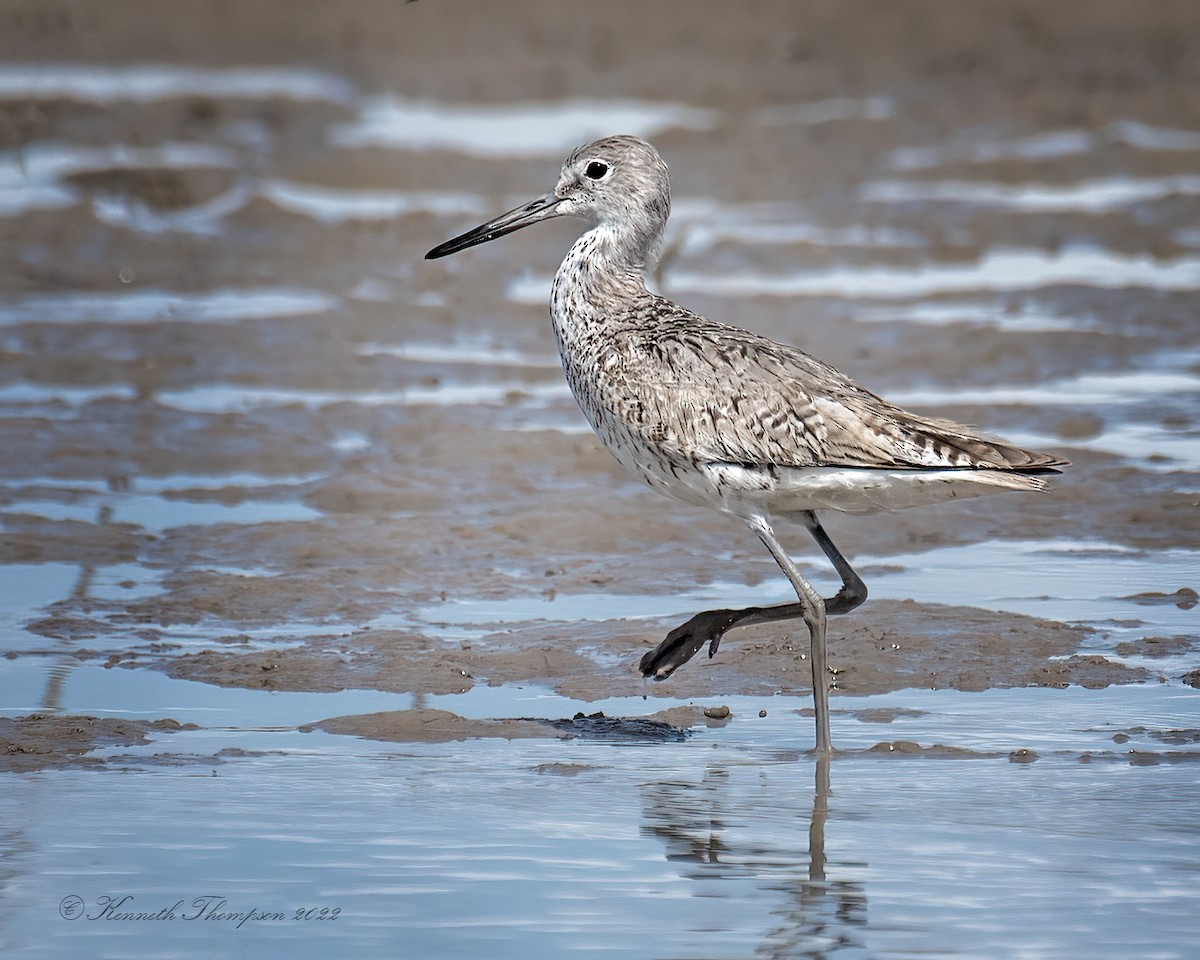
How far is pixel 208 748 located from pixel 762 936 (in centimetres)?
213

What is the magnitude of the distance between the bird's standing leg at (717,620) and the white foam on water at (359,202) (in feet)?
33.0

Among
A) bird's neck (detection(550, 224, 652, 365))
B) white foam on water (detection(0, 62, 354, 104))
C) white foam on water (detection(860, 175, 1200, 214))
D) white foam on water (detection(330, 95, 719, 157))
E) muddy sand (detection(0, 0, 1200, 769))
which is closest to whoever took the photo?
bird's neck (detection(550, 224, 652, 365))

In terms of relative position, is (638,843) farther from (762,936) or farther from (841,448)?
(841,448)

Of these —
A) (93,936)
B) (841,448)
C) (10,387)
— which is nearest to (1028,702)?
(841,448)

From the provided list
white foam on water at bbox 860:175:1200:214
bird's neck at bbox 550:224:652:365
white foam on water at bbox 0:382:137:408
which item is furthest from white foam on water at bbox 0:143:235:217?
bird's neck at bbox 550:224:652:365

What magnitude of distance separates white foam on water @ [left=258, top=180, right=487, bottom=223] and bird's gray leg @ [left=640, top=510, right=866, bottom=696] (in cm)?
1006

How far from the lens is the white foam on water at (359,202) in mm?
16172

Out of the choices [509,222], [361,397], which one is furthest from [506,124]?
[509,222]

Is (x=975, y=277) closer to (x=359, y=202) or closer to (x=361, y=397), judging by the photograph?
(x=359, y=202)

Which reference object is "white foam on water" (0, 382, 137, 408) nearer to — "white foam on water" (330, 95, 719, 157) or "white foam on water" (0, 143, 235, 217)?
"white foam on water" (0, 143, 235, 217)

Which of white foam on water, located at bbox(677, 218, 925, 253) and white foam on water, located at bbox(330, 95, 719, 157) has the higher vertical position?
white foam on water, located at bbox(330, 95, 719, 157)

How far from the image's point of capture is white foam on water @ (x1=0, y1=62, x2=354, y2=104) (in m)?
19.4

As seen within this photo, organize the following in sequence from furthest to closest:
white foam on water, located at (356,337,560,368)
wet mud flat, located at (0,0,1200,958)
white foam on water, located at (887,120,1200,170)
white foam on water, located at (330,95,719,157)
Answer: white foam on water, located at (887,120,1200,170)
white foam on water, located at (330,95,719,157)
white foam on water, located at (356,337,560,368)
wet mud flat, located at (0,0,1200,958)

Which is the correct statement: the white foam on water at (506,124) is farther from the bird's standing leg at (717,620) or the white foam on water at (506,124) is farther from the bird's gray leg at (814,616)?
the bird's gray leg at (814,616)
